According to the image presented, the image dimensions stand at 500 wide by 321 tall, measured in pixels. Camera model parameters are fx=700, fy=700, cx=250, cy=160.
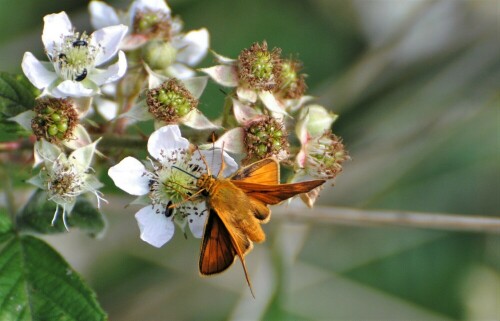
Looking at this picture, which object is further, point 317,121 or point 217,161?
point 317,121

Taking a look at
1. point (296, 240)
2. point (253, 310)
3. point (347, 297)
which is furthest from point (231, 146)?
point (347, 297)

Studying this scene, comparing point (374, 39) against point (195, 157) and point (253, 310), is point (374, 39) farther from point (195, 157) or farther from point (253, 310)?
point (195, 157)

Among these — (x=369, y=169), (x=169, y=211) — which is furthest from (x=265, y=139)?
(x=369, y=169)

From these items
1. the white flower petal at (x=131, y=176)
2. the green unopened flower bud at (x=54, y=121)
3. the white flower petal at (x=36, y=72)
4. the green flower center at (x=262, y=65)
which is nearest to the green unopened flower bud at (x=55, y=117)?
the green unopened flower bud at (x=54, y=121)

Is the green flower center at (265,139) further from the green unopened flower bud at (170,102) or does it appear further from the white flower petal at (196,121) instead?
the green unopened flower bud at (170,102)

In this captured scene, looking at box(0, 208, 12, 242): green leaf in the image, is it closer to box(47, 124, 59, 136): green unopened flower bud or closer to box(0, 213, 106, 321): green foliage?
box(0, 213, 106, 321): green foliage

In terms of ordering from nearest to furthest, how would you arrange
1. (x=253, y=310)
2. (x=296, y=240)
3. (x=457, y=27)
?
1. (x=253, y=310)
2. (x=296, y=240)
3. (x=457, y=27)

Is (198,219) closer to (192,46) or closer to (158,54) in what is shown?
(158,54)
